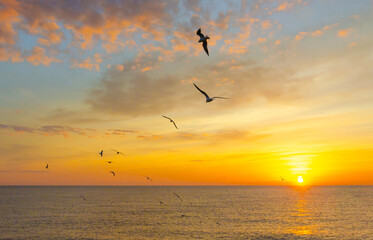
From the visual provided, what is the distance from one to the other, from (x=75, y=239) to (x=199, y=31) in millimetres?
47267

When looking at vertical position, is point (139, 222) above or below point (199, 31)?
below

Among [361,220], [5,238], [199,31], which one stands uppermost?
[199,31]

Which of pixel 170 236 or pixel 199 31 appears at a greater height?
pixel 199 31

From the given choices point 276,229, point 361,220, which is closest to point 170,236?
point 276,229

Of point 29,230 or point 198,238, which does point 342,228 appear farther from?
point 29,230

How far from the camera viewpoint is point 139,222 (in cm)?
7550

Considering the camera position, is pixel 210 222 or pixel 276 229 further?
A: pixel 210 222

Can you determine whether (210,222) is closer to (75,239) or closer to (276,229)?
(276,229)

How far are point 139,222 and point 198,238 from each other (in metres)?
23.5

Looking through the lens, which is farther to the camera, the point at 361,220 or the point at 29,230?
the point at 361,220

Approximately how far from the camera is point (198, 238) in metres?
56.5

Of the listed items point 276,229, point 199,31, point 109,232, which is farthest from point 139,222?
point 199,31

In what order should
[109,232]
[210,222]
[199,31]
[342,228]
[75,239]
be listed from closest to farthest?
[199,31] → [75,239] → [109,232] → [342,228] → [210,222]

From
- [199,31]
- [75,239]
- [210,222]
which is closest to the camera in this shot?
[199,31]
